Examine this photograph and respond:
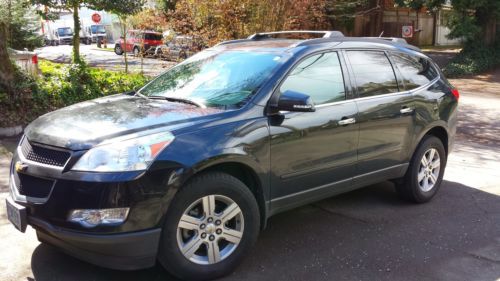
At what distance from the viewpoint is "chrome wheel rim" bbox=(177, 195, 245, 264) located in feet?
11.9

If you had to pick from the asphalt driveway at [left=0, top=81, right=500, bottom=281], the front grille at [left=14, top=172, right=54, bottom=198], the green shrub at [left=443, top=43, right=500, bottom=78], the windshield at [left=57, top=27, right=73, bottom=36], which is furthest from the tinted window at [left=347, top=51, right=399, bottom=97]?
the windshield at [left=57, top=27, right=73, bottom=36]

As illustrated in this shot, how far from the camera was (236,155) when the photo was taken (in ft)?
12.4

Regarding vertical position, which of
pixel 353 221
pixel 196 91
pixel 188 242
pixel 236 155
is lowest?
→ pixel 353 221

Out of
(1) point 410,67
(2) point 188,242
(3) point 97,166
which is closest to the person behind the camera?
(3) point 97,166

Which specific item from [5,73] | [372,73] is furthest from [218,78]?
[5,73]

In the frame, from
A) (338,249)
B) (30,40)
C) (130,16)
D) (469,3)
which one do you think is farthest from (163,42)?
(469,3)

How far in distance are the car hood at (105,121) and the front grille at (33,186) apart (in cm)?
26

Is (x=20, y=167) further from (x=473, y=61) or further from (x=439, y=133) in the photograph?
(x=473, y=61)

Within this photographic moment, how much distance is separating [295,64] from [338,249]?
1602mm

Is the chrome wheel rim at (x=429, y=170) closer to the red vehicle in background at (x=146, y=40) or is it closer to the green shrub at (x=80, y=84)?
the green shrub at (x=80, y=84)

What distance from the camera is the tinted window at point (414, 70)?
5.48 meters

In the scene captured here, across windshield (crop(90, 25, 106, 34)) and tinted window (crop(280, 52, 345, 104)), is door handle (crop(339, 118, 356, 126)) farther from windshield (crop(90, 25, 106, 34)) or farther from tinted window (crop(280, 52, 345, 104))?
windshield (crop(90, 25, 106, 34))

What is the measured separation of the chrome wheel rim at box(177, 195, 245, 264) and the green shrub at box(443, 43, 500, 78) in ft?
58.4

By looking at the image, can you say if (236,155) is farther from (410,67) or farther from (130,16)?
(130,16)
